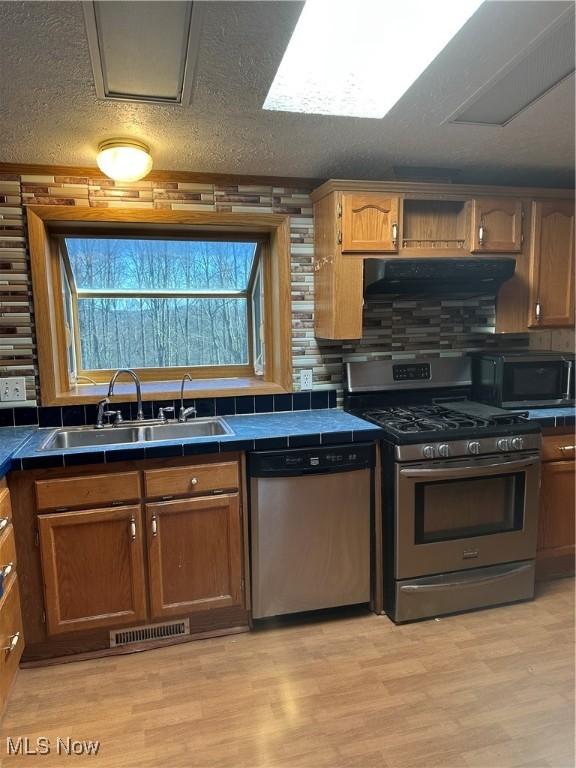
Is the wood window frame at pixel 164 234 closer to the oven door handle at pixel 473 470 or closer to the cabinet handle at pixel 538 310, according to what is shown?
the oven door handle at pixel 473 470

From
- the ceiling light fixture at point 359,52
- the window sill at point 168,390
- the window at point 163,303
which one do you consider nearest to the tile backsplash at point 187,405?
the window sill at point 168,390

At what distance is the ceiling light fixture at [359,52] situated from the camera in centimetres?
144

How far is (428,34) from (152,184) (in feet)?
4.80

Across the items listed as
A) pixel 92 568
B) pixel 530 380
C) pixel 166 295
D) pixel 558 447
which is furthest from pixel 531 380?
pixel 92 568

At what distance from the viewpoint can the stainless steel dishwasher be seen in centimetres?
212

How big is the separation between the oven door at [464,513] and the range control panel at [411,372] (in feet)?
2.28

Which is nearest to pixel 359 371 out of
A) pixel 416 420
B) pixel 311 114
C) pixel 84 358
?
pixel 416 420

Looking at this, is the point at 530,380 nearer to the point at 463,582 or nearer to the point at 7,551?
the point at 463,582

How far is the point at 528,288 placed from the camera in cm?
264

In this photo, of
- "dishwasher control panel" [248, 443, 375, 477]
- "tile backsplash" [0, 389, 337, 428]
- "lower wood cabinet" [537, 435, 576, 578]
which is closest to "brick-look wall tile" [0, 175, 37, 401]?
"tile backsplash" [0, 389, 337, 428]

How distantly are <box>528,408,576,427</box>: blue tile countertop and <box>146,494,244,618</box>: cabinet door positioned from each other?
1.59 meters

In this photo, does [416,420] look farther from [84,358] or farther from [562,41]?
[84,358]

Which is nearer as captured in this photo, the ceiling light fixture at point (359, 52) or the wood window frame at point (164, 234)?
the ceiling light fixture at point (359, 52)

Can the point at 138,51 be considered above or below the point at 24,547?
above
